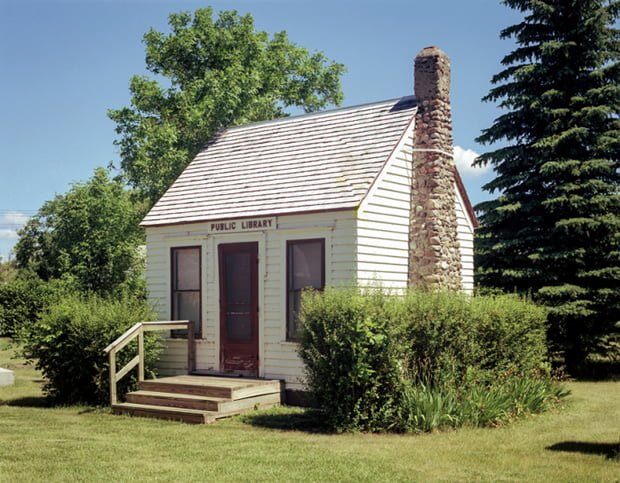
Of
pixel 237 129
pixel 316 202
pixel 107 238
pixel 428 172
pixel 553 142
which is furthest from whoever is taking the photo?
pixel 107 238

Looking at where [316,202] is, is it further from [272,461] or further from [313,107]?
[313,107]

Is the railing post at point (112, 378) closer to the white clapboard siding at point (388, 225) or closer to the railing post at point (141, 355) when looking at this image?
the railing post at point (141, 355)

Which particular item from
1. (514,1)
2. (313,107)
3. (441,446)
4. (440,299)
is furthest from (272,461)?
(313,107)

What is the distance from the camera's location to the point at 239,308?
54.6 feet

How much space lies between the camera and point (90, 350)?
1573cm

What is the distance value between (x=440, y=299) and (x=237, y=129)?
9.13 meters

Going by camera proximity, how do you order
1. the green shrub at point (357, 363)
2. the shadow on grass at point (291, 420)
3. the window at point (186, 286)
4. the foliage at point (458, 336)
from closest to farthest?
the green shrub at point (357, 363)
the shadow on grass at point (291, 420)
the foliage at point (458, 336)
the window at point (186, 286)

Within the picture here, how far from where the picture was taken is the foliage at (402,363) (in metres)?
12.7

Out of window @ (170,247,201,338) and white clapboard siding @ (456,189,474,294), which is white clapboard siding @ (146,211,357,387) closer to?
window @ (170,247,201,338)

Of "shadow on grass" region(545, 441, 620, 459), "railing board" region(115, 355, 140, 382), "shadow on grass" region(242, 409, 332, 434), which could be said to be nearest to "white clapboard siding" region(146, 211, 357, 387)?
"shadow on grass" region(242, 409, 332, 434)

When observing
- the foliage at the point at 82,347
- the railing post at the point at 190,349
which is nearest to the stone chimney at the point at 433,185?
the railing post at the point at 190,349

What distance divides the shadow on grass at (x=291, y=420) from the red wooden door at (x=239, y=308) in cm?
205

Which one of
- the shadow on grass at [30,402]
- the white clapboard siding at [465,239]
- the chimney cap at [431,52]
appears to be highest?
the chimney cap at [431,52]

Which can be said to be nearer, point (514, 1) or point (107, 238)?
point (514, 1)
